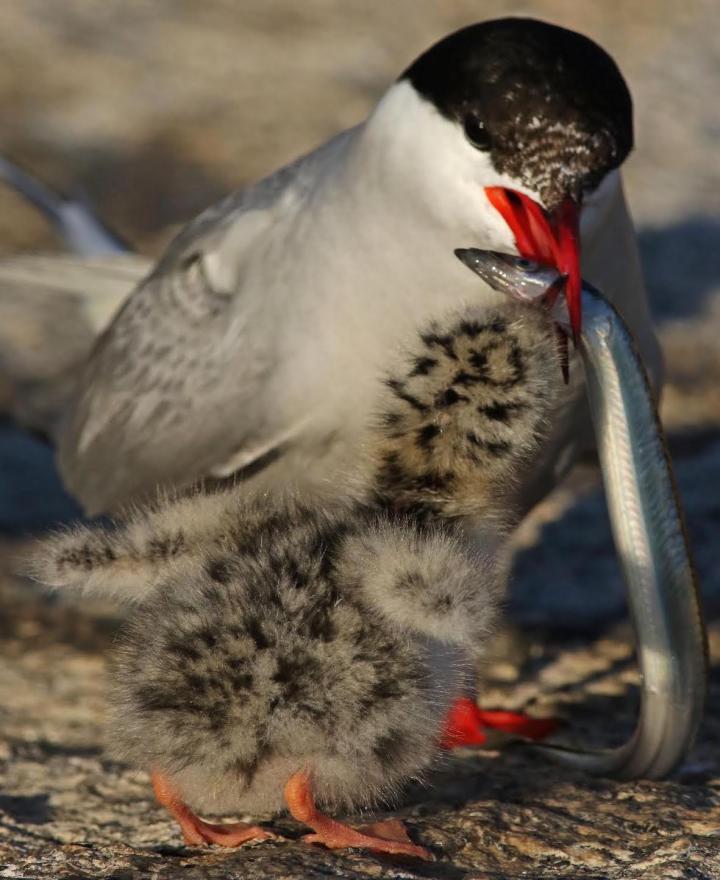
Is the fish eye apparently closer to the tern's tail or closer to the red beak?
the red beak

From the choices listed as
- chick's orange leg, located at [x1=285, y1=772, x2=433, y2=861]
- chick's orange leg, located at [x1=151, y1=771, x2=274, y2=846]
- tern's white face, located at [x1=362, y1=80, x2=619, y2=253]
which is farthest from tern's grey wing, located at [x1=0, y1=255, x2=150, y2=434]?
chick's orange leg, located at [x1=285, y1=772, x2=433, y2=861]

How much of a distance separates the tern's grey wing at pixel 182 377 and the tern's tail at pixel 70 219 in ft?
3.11

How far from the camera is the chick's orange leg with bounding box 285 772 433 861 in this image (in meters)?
2.56

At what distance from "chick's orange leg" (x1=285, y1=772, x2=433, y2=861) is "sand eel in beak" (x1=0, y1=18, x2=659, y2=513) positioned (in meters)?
0.65

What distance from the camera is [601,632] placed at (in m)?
3.92

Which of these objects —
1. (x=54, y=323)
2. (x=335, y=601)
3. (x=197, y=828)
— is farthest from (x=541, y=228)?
(x=54, y=323)

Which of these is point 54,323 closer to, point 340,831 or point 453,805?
point 453,805

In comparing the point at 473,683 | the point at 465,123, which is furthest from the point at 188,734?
the point at 465,123

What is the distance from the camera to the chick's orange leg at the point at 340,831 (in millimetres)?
2559

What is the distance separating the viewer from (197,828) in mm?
2688

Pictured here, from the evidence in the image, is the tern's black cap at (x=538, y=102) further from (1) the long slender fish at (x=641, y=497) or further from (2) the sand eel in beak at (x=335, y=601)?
(2) the sand eel in beak at (x=335, y=601)

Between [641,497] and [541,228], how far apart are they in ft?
1.66

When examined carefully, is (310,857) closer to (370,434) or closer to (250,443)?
(370,434)

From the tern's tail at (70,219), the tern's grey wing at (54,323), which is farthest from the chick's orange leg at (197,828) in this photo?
the tern's tail at (70,219)
